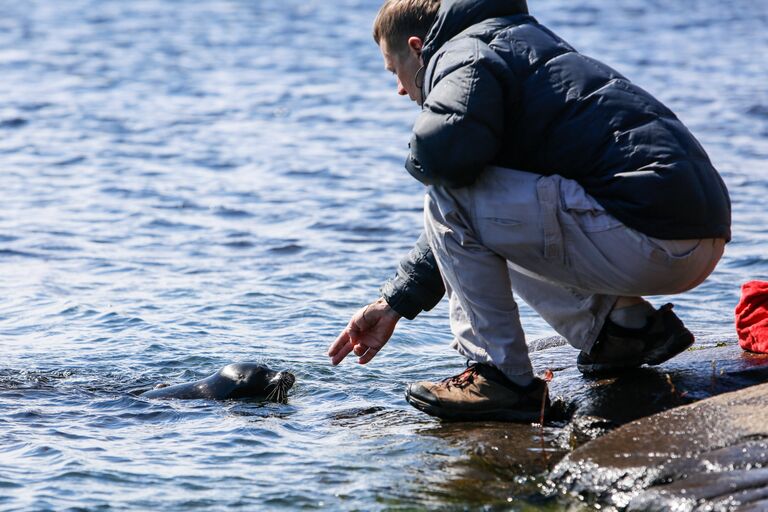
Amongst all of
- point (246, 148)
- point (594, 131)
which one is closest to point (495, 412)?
point (594, 131)

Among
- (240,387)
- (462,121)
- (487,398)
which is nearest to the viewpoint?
(462,121)

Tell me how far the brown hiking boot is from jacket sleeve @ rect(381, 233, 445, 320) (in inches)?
13.0

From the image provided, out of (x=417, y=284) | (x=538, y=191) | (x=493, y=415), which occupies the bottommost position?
(x=493, y=415)

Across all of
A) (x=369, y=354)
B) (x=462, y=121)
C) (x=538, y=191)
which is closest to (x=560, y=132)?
(x=538, y=191)

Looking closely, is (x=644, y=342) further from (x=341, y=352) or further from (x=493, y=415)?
(x=341, y=352)

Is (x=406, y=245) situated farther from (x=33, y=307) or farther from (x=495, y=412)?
(x=495, y=412)

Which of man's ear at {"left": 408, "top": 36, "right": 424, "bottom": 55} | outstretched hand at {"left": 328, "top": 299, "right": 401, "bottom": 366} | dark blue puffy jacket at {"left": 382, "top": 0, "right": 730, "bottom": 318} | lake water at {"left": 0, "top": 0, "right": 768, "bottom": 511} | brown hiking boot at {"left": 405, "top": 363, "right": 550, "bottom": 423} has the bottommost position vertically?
lake water at {"left": 0, "top": 0, "right": 768, "bottom": 511}

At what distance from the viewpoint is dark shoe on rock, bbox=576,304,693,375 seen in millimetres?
4566

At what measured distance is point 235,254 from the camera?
8.69 metres

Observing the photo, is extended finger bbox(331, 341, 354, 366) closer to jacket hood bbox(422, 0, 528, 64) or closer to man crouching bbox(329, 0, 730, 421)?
man crouching bbox(329, 0, 730, 421)

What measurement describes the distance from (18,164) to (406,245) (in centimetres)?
482

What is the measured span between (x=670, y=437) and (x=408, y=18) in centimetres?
186

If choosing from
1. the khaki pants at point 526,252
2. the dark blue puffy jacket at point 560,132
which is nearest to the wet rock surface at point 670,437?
the khaki pants at point 526,252

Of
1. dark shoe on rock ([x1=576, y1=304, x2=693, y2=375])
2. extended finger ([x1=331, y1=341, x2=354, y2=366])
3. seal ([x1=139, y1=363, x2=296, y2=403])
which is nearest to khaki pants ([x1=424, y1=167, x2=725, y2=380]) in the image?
dark shoe on rock ([x1=576, y1=304, x2=693, y2=375])
